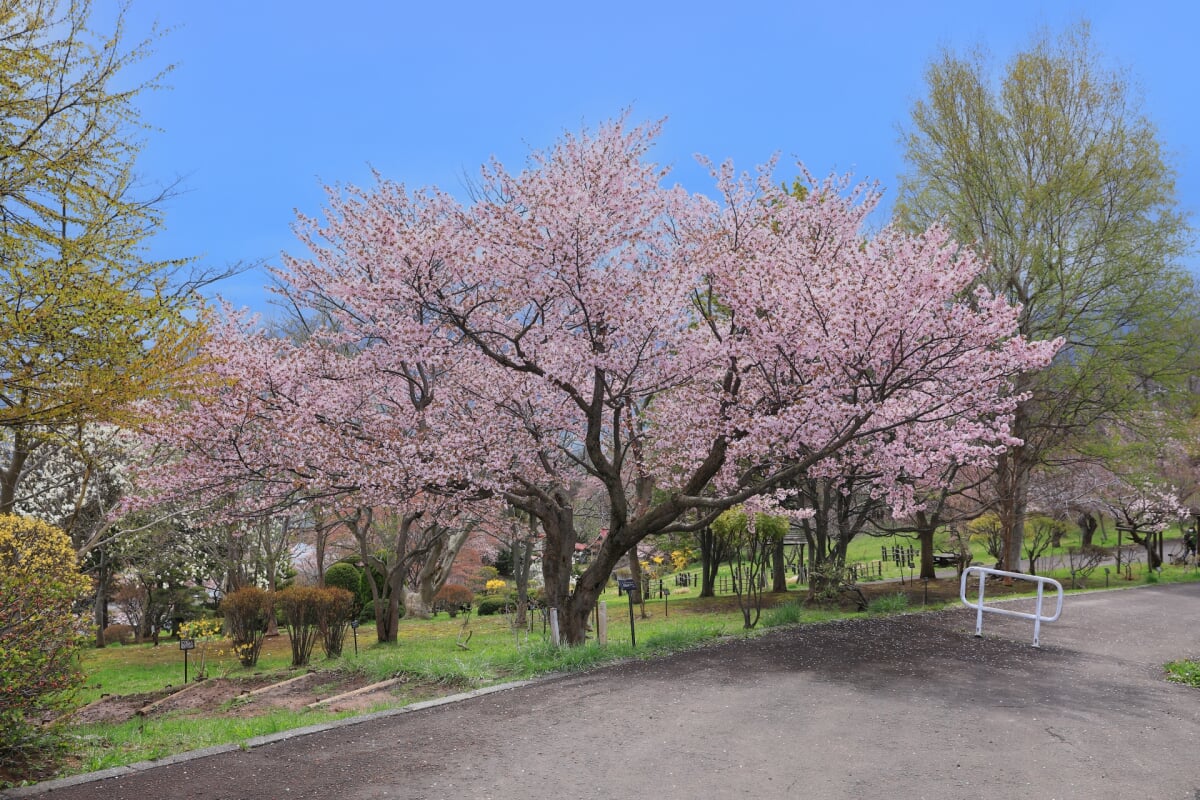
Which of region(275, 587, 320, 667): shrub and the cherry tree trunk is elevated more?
the cherry tree trunk

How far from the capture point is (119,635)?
25.2m

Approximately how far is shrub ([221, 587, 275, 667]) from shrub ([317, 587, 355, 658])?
1.36m

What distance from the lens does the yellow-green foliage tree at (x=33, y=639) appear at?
570 cm

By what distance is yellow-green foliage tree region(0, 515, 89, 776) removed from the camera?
5695 millimetres

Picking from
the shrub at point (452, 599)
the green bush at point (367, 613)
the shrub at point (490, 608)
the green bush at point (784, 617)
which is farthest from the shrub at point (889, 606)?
the green bush at point (367, 613)

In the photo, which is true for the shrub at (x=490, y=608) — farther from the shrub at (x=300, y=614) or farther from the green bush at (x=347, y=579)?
the shrub at (x=300, y=614)

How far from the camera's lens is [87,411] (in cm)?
766

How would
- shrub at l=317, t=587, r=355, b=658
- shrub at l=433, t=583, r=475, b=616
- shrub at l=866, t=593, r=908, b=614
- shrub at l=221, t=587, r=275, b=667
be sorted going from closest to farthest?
shrub at l=317, t=587, r=355, b=658
shrub at l=221, t=587, r=275, b=667
shrub at l=866, t=593, r=908, b=614
shrub at l=433, t=583, r=475, b=616

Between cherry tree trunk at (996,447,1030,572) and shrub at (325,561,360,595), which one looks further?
shrub at (325,561,360,595)

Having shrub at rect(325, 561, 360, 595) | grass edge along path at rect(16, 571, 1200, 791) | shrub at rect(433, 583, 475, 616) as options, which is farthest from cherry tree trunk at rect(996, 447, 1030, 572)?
shrub at rect(325, 561, 360, 595)

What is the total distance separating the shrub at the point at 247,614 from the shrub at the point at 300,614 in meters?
1.04

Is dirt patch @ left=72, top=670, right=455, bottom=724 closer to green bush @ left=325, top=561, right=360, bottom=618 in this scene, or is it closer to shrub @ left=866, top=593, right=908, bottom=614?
shrub @ left=866, top=593, right=908, bottom=614

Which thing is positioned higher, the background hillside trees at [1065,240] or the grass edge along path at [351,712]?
the background hillside trees at [1065,240]

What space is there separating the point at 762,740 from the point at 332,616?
892cm
